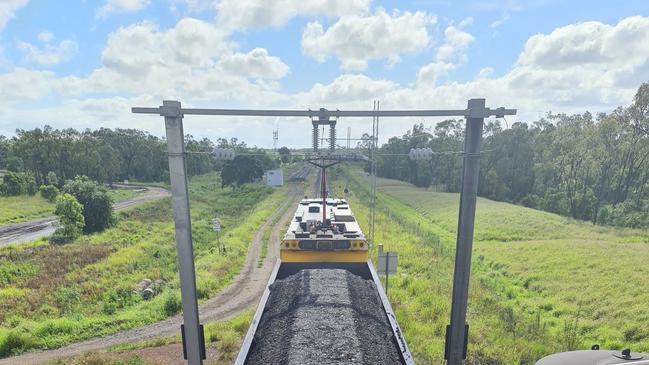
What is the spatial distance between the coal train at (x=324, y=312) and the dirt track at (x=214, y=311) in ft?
15.3

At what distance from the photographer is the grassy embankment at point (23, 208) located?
122ft

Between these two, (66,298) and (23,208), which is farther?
(23,208)

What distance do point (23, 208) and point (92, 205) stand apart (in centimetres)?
1697

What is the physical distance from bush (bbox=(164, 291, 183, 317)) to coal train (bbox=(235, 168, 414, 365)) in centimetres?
617

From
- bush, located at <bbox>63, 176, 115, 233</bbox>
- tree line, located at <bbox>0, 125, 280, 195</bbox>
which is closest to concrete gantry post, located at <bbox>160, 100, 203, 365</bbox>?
bush, located at <bbox>63, 176, 115, 233</bbox>

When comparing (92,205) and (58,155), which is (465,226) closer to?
(92,205)

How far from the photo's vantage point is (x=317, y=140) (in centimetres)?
529

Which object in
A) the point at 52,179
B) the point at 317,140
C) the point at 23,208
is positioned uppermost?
the point at 317,140

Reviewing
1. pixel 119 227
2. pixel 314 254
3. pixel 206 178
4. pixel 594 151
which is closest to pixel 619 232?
pixel 594 151

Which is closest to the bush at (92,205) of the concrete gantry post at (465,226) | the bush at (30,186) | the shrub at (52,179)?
the bush at (30,186)

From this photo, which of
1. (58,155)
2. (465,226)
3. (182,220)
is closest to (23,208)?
(58,155)

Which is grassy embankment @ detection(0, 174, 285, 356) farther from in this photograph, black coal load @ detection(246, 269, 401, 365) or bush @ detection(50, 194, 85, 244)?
black coal load @ detection(246, 269, 401, 365)

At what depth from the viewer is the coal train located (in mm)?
5207

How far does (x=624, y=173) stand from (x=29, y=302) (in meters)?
46.6
